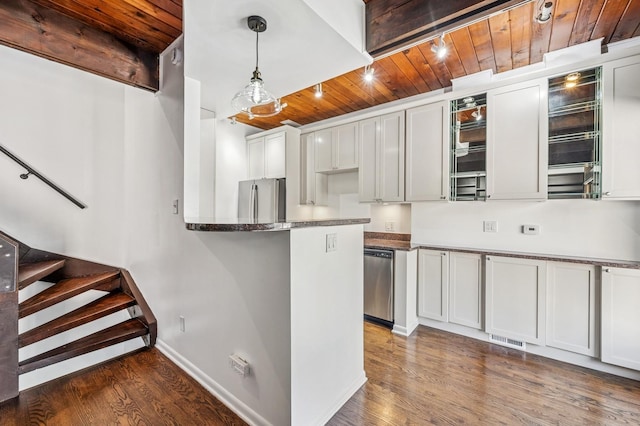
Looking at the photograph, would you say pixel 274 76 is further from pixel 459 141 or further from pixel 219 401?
Answer: pixel 219 401

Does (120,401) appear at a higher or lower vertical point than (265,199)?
lower

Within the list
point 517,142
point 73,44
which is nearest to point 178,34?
point 73,44

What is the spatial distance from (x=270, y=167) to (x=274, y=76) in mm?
2051

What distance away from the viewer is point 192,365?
2105 millimetres

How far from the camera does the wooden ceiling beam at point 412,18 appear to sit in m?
1.50

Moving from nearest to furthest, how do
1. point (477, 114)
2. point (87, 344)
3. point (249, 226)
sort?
1. point (249, 226)
2. point (87, 344)
3. point (477, 114)

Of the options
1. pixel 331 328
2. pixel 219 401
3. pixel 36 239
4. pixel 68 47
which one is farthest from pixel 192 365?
pixel 68 47

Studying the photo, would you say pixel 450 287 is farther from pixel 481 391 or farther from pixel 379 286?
pixel 481 391

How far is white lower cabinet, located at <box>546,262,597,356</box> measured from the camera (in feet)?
7.40

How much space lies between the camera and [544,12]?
72.7 inches

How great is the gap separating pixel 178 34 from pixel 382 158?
2412 mm

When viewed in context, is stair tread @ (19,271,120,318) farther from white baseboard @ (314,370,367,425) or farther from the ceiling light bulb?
the ceiling light bulb

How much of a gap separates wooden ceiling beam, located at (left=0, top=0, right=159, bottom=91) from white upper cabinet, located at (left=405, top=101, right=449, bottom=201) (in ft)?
8.89

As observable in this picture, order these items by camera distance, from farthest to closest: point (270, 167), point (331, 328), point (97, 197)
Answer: point (270, 167) < point (97, 197) < point (331, 328)
